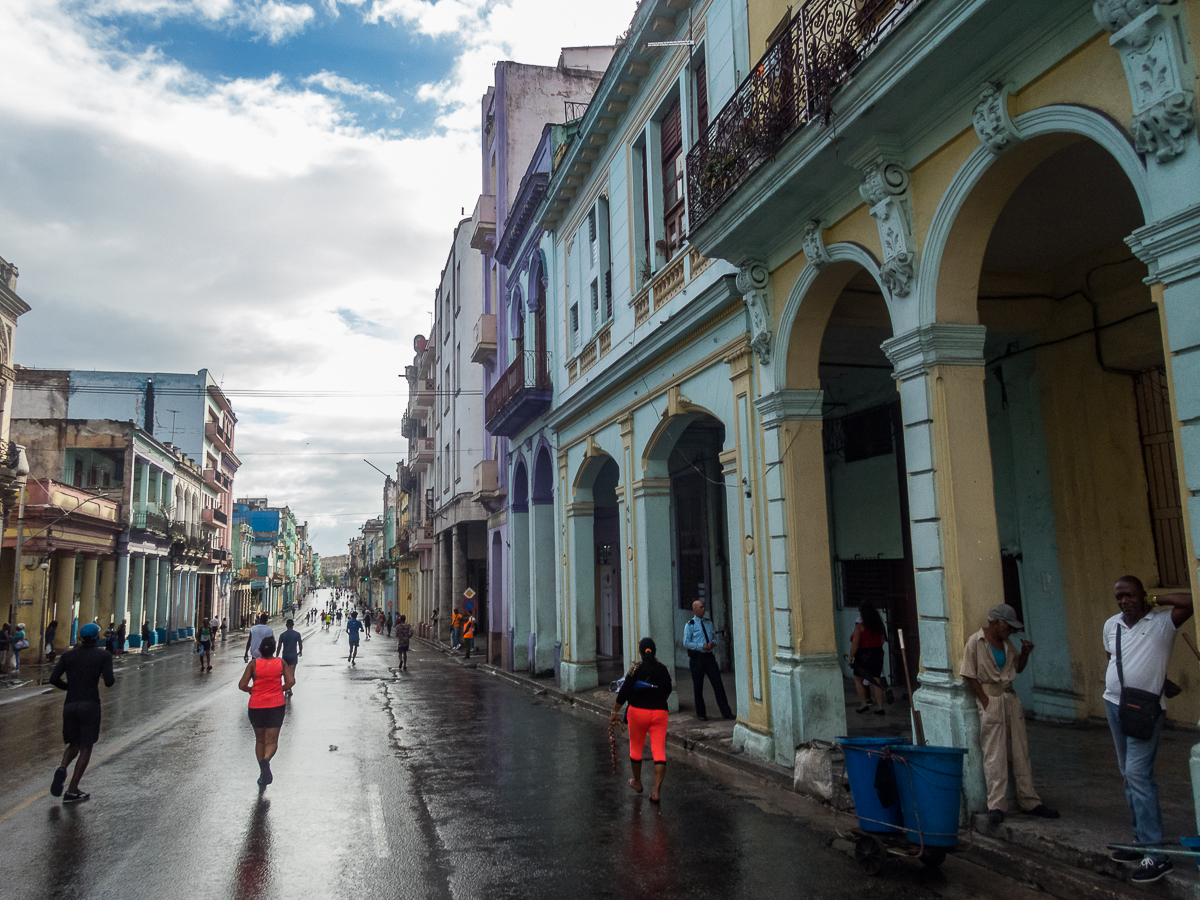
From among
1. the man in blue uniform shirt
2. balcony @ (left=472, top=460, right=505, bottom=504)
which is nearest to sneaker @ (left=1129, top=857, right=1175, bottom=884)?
the man in blue uniform shirt

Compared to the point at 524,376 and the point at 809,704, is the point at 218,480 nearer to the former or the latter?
the point at 524,376

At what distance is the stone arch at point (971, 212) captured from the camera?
6.24m

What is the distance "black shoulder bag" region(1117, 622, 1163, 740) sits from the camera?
5.27 metres

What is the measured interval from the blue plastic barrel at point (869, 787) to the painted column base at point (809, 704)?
122 inches

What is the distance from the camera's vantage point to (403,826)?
7.16 metres

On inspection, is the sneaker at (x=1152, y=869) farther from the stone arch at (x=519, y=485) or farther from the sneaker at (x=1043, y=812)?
the stone arch at (x=519, y=485)

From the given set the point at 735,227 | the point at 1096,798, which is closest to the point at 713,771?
the point at 1096,798

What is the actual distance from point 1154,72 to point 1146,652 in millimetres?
3467

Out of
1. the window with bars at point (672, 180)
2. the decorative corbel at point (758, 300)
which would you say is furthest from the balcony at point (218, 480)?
the decorative corbel at point (758, 300)

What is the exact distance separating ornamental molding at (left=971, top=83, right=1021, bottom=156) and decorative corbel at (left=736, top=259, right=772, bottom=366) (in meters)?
3.62

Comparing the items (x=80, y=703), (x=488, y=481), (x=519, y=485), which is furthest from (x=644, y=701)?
(x=488, y=481)

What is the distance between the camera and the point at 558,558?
18.6m

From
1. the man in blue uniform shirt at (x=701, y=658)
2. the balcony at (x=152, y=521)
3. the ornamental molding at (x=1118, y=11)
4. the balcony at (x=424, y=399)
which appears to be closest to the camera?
the ornamental molding at (x=1118, y=11)

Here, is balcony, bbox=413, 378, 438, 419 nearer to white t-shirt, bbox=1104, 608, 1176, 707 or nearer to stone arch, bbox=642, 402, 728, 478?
stone arch, bbox=642, 402, 728, 478
